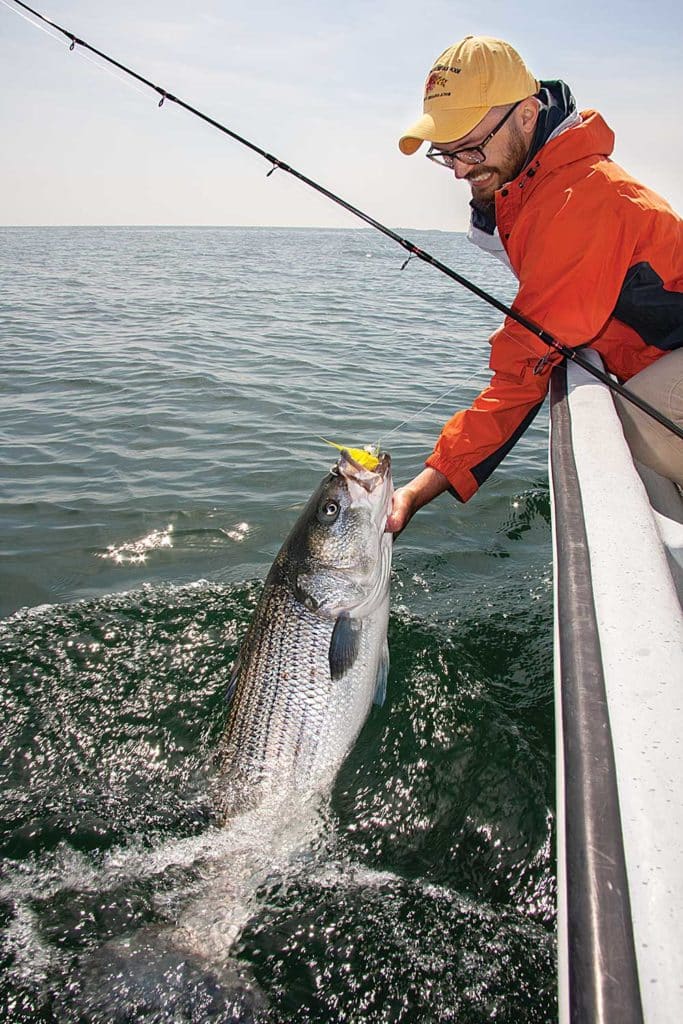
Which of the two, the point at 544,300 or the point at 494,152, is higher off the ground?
the point at 494,152

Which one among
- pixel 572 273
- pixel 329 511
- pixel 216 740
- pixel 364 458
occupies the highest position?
pixel 572 273

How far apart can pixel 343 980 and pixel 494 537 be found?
155 inches

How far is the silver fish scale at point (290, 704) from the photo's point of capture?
3.09 meters

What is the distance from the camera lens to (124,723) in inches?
153

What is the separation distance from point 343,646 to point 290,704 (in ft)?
1.20

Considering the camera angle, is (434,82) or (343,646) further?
(434,82)

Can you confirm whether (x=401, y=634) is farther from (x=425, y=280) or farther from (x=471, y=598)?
(x=425, y=280)

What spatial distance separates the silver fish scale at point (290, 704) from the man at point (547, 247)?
689 mm

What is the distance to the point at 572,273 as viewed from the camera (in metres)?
3.21

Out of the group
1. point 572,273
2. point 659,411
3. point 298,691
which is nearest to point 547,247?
point 572,273

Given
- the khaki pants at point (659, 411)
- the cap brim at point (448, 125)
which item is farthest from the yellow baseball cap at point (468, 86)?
the khaki pants at point (659, 411)

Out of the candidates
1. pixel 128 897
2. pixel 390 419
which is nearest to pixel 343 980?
pixel 128 897

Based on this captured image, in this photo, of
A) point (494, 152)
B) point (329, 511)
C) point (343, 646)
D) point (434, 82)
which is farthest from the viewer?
point (494, 152)

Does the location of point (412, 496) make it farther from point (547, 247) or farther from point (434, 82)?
point (434, 82)
